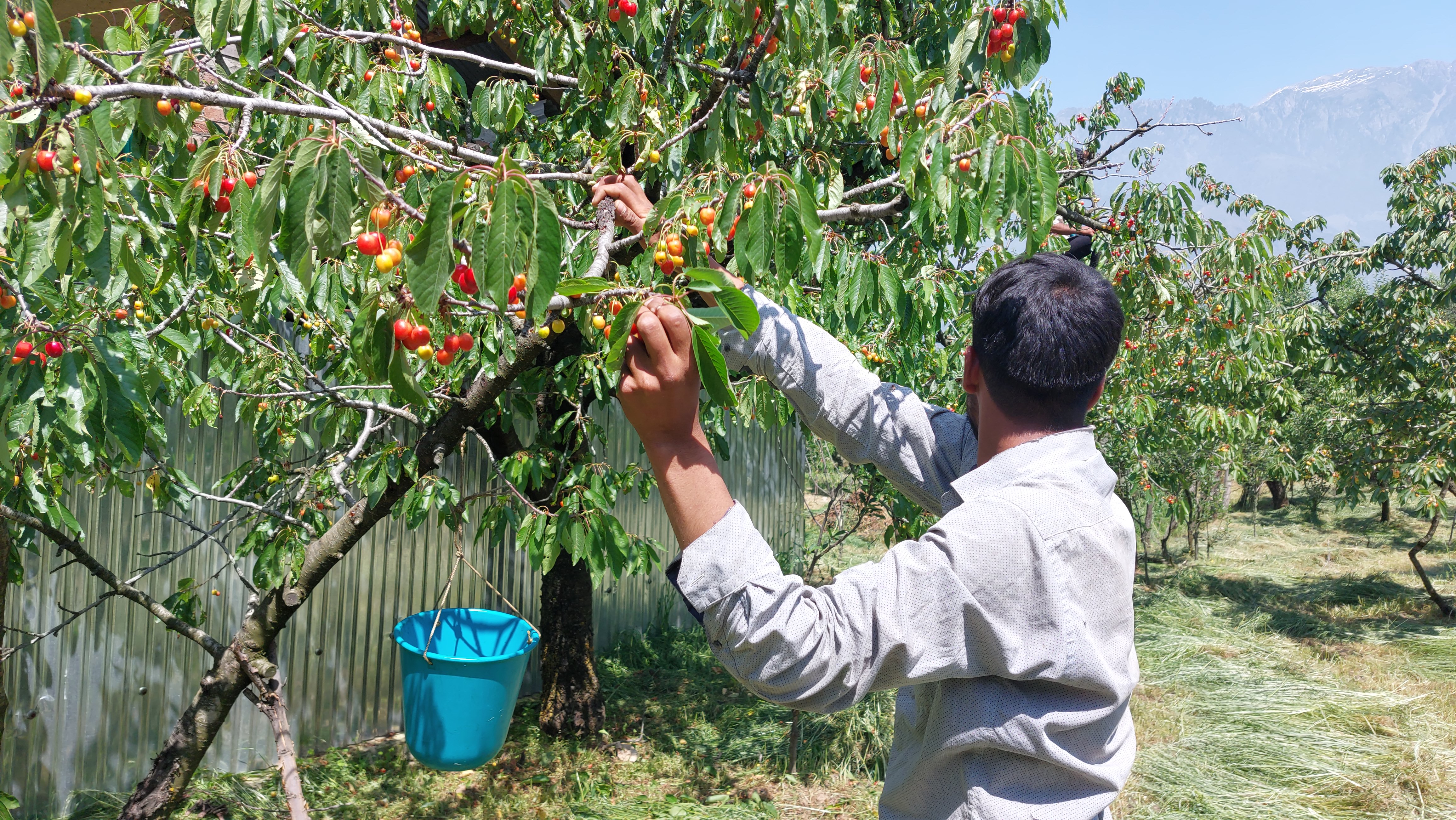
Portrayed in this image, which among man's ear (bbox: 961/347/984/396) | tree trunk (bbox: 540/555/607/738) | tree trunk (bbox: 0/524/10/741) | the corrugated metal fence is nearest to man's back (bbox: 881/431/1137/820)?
man's ear (bbox: 961/347/984/396)

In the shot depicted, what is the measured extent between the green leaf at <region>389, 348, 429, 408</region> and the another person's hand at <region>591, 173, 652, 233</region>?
2.39 feet

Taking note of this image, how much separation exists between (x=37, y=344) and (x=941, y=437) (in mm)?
1578

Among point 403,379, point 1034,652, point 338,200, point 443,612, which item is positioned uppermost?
point 338,200

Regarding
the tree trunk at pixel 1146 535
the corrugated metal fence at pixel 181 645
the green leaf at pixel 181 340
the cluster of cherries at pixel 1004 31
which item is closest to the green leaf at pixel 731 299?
the cluster of cherries at pixel 1004 31

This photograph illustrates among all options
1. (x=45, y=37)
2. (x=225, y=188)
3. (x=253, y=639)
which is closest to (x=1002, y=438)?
(x=225, y=188)

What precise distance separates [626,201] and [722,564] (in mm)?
1097

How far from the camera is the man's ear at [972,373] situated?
1.28m

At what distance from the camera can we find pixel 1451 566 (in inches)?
411

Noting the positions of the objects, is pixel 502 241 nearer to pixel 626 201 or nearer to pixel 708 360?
pixel 708 360

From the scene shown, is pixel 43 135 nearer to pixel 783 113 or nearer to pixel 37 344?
pixel 37 344

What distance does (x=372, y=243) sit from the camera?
1.22 m

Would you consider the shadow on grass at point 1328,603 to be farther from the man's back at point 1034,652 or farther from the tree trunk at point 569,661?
the man's back at point 1034,652

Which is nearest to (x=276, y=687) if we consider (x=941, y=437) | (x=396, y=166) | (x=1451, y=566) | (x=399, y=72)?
(x=396, y=166)

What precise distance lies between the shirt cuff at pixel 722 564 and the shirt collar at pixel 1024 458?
32 centimetres
